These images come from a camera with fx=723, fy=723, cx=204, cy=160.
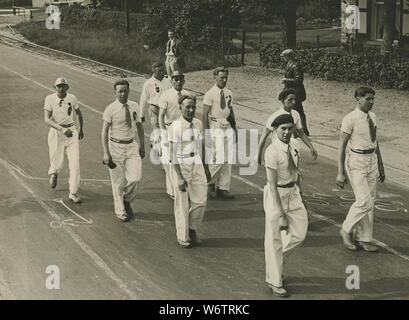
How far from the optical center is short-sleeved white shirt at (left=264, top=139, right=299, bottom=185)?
26.2 ft

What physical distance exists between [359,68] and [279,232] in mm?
16151

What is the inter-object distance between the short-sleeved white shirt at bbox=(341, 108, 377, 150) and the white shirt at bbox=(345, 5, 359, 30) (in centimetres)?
2368

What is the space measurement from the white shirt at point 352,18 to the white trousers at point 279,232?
25.3 metres

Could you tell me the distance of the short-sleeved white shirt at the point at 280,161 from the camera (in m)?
8.00

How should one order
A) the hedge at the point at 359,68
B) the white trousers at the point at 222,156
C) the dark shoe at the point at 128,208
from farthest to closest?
1. the hedge at the point at 359,68
2. the white trousers at the point at 222,156
3. the dark shoe at the point at 128,208

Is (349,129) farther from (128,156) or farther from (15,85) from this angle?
(15,85)

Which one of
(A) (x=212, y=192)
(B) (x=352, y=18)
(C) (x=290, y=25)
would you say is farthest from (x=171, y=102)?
(B) (x=352, y=18)

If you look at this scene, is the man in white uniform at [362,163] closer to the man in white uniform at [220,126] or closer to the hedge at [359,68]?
the man in white uniform at [220,126]

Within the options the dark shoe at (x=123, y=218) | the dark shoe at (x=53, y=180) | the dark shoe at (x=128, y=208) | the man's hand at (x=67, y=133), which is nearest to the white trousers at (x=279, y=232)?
the dark shoe at (x=123, y=218)

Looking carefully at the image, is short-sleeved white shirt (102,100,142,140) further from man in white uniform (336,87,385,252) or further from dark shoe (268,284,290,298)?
dark shoe (268,284,290,298)

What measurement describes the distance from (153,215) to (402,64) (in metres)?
13.4

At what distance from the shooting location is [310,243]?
972cm

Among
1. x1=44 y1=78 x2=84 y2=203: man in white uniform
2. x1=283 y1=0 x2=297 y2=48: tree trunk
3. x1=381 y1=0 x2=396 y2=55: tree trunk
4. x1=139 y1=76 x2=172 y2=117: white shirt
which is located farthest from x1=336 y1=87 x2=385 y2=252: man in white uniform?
x1=283 y1=0 x2=297 y2=48: tree trunk

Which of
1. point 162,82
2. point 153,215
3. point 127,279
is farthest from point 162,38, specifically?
point 127,279
